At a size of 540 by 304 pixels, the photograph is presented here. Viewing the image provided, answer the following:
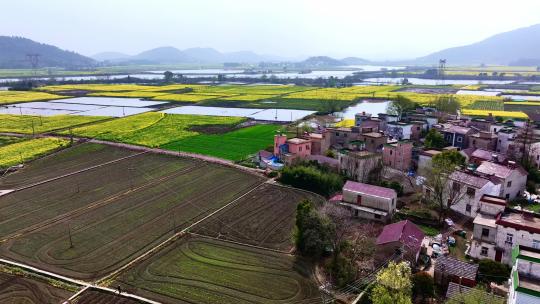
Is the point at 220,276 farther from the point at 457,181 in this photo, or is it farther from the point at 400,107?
the point at 400,107

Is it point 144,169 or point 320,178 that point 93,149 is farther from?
point 320,178

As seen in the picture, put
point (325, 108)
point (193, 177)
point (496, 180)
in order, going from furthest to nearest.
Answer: point (325, 108) → point (193, 177) → point (496, 180)

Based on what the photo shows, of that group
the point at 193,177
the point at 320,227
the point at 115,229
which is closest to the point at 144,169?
the point at 193,177

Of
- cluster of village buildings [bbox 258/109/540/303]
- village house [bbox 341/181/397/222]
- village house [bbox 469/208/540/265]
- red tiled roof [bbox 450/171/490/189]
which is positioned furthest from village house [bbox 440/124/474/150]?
village house [bbox 469/208/540/265]

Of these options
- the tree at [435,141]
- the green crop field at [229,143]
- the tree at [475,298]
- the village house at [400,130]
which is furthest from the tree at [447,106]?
the tree at [475,298]

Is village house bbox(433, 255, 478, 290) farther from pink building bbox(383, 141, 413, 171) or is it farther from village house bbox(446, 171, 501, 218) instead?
pink building bbox(383, 141, 413, 171)

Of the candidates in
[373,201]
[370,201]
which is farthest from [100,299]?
[373,201]

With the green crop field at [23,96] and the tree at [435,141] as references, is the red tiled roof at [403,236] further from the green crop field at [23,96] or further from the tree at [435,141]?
the green crop field at [23,96]
